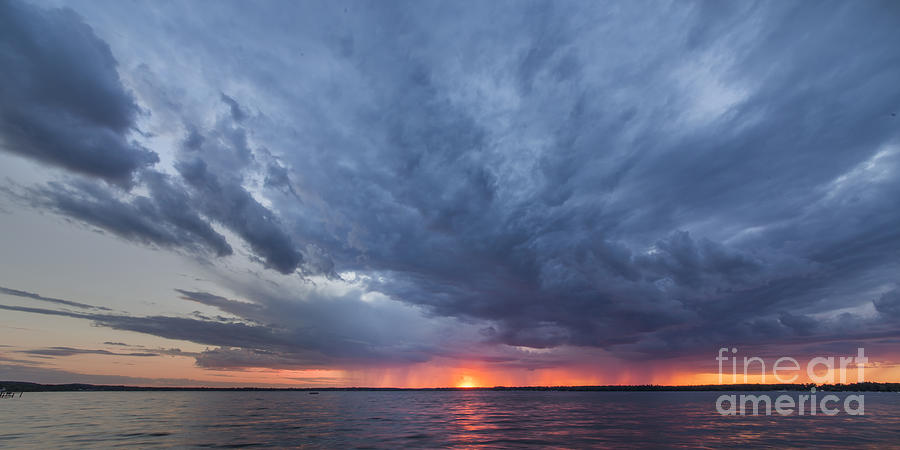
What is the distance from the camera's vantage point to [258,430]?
60625mm

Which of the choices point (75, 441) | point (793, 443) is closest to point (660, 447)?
point (793, 443)

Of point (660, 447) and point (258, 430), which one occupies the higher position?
point (660, 447)

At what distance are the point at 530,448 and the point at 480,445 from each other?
20.0ft

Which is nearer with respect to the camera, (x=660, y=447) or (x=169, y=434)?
(x=660, y=447)

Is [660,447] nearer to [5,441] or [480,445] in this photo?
[480,445]

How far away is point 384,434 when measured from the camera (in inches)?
2291

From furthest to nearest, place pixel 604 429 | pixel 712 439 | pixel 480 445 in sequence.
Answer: pixel 604 429, pixel 712 439, pixel 480 445

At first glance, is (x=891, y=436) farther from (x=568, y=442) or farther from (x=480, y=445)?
(x=480, y=445)

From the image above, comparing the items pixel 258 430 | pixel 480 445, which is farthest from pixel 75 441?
pixel 480 445

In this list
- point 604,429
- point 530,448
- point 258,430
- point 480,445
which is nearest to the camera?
point 530,448

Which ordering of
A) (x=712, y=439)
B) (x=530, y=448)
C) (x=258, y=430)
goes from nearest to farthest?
(x=530, y=448) → (x=712, y=439) → (x=258, y=430)

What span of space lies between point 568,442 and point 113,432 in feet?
199

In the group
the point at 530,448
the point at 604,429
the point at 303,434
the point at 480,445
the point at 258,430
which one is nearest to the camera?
the point at 530,448

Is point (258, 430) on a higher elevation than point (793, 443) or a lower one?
lower
